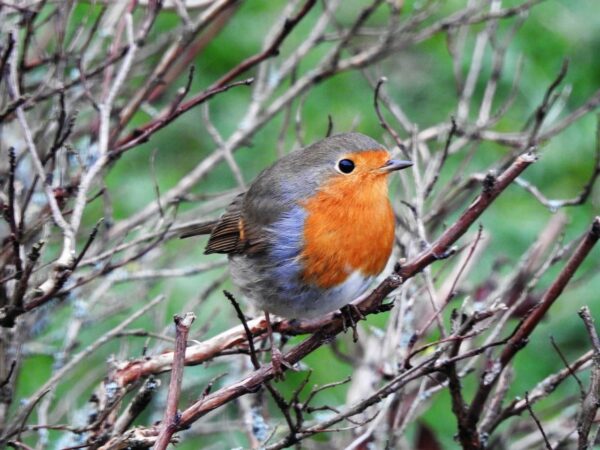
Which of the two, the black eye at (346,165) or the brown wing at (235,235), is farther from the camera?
the brown wing at (235,235)

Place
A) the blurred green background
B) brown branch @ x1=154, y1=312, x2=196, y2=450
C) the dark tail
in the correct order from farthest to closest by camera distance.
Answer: the blurred green background → the dark tail → brown branch @ x1=154, y1=312, x2=196, y2=450

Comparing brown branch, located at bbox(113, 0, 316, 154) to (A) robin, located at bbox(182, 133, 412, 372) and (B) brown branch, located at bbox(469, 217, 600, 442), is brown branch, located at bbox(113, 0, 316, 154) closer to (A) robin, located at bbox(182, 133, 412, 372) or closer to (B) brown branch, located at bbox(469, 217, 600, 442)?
(A) robin, located at bbox(182, 133, 412, 372)

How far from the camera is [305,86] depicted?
3.58m

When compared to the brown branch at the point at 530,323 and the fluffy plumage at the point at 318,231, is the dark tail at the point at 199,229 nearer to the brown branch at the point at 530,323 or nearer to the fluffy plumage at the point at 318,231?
the fluffy plumage at the point at 318,231

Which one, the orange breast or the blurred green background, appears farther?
the blurred green background

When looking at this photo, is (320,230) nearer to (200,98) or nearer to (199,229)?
(200,98)

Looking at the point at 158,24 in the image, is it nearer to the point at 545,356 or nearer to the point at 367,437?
the point at 545,356

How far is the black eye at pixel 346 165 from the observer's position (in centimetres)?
290

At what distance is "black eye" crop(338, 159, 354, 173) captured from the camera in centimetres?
290

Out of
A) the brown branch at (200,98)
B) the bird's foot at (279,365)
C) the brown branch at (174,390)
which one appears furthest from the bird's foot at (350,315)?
the brown branch at (174,390)

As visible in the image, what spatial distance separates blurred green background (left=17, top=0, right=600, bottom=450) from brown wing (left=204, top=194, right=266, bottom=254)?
581 millimetres

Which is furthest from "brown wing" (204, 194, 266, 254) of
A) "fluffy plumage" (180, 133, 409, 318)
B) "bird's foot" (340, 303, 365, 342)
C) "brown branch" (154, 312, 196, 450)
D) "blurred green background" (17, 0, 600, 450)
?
"brown branch" (154, 312, 196, 450)

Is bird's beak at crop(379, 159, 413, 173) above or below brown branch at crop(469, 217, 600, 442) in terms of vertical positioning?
above

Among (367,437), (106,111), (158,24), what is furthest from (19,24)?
(158,24)
